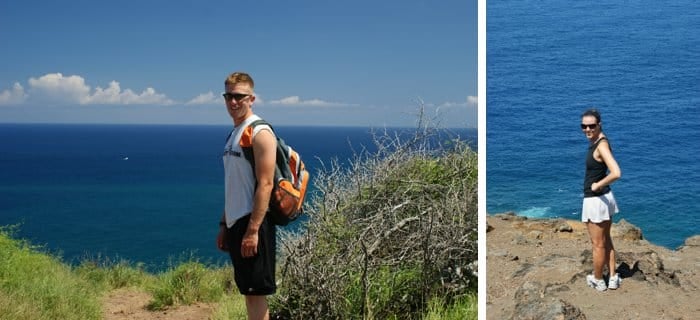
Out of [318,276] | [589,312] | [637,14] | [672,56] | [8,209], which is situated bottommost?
[8,209]

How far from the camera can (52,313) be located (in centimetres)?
389

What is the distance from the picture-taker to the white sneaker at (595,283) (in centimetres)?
394

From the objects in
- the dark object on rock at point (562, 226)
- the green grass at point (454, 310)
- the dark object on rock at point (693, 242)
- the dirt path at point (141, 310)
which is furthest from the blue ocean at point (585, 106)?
the dirt path at point (141, 310)

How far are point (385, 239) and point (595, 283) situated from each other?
1.28 meters

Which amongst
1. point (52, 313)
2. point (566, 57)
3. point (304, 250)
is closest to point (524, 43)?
point (566, 57)

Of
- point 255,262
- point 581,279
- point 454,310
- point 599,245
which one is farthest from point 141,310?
point 599,245

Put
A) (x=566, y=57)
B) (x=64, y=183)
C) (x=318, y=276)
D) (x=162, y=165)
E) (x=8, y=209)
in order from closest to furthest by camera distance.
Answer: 1. (x=318, y=276)
2. (x=566, y=57)
3. (x=8, y=209)
4. (x=64, y=183)
5. (x=162, y=165)

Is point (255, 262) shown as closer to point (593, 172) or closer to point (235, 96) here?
point (235, 96)

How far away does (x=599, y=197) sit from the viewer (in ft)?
12.2

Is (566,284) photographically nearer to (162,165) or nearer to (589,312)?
(589,312)

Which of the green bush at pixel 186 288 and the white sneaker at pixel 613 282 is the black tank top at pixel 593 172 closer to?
the white sneaker at pixel 613 282

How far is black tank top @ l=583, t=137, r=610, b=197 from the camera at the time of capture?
3.64 m

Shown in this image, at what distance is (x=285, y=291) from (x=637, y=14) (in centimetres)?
478

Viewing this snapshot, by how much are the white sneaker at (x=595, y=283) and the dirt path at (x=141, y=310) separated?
2.35 meters
